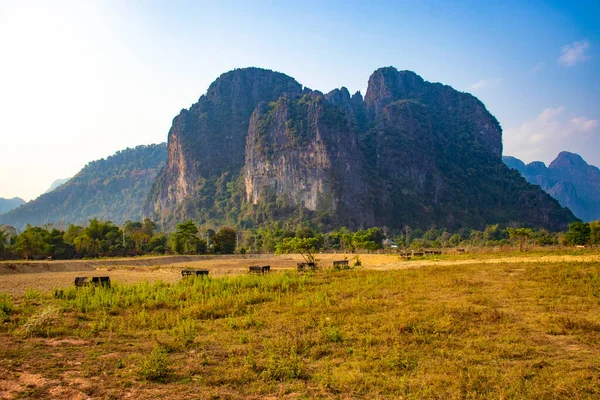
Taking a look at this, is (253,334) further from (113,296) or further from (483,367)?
(113,296)

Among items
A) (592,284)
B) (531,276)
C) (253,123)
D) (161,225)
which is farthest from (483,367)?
(161,225)

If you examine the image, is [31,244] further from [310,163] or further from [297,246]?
[310,163]

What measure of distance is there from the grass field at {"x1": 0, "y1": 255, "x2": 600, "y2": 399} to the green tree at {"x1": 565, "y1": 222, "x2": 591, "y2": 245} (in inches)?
1558

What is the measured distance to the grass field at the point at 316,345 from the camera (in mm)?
6172

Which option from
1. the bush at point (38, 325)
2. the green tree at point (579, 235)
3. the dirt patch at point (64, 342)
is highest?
the green tree at point (579, 235)

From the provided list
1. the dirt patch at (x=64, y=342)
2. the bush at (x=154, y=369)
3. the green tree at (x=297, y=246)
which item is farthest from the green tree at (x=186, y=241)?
the bush at (x=154, y=369)

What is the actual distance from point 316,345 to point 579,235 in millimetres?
52904

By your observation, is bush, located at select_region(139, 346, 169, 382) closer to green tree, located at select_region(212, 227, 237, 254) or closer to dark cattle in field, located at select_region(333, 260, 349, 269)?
dark cattle in field, located at select_region(333, 260, 349, 269)

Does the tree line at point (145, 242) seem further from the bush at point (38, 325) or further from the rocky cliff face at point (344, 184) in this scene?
the rocky cliff face at point (344, 184)

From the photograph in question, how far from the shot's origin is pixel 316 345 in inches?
335

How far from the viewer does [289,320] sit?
11.1m

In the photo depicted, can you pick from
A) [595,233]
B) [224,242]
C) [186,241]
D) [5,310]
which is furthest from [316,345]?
[224,242]

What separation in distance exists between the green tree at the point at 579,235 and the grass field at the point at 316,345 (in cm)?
3956

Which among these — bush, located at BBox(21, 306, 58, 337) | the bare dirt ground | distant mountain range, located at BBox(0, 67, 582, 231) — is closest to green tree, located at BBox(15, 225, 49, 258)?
the bare dirt ground
